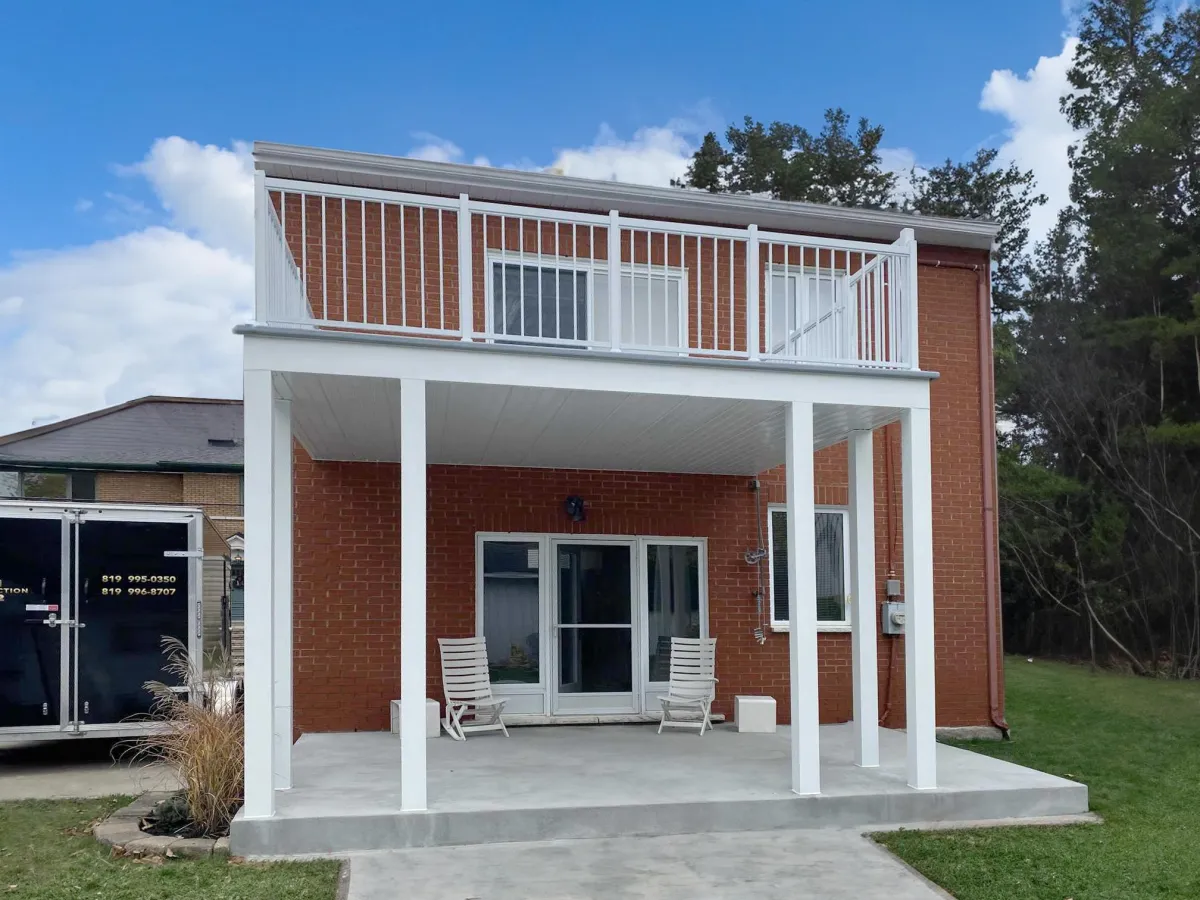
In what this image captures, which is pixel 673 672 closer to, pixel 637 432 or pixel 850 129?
pixel 637 432

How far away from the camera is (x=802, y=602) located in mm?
6730

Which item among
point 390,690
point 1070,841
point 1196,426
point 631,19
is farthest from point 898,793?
point 631,19

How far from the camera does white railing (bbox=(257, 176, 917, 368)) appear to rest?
6852 millimetres

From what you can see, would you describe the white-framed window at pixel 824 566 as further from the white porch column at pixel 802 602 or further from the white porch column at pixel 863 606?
the white porch column at pixel 802 602

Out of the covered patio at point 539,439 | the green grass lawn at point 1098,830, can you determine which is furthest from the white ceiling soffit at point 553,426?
the green grass lawn at point 1098,830

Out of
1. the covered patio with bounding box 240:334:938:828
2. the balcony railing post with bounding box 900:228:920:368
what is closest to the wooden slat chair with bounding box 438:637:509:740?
the covered patio with bounding box 240:334:938:828

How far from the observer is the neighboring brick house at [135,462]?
70.0 ft

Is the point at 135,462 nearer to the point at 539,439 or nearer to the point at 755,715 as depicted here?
the point at 539,439

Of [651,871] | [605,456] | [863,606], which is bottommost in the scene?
[651,871]

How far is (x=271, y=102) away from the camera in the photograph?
1877cm

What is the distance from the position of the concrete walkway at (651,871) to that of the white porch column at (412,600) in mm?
465

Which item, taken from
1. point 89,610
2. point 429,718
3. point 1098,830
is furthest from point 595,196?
point 1098,830

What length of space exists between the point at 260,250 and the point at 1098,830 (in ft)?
21.0

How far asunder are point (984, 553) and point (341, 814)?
289 inches
